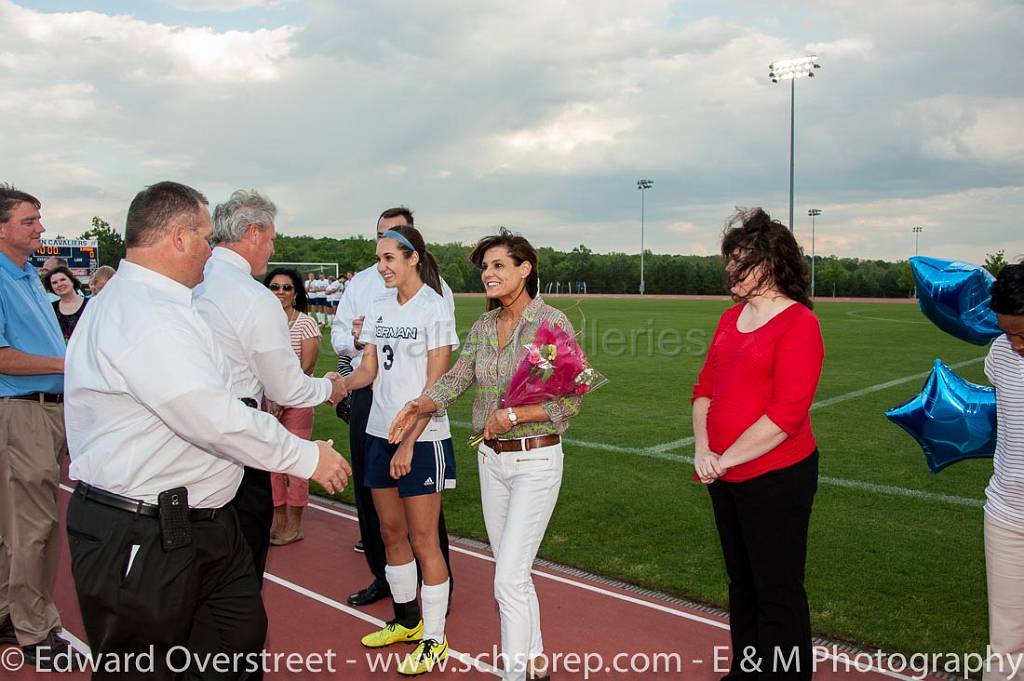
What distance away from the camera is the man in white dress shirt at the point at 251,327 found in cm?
335

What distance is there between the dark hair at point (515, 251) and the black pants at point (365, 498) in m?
1.31

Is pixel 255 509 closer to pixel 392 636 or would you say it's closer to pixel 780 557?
pixel 392 636

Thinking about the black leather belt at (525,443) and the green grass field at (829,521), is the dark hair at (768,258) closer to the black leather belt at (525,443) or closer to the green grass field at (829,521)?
the black leather belt at (525,443)

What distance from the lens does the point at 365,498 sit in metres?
4.98

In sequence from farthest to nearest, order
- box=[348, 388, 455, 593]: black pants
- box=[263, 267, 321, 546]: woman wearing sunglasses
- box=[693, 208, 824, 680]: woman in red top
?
1. box=[263, 267, 321, 546]: woman wearing sunglasses
2. box=[348, 388, 455, 593]: black pants
3. box=[693, 208, 824, 680]: woman in red top

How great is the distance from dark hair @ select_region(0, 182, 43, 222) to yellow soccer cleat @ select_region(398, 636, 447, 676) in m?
3.23

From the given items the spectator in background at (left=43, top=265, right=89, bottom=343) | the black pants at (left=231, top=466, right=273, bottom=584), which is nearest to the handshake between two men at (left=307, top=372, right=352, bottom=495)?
the black pants at (left=231, top=466, right=273, bottom=584)

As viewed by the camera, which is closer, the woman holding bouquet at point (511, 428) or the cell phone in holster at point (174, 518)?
the cell phone in holster at point (174, 518)

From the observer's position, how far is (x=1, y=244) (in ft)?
14.2

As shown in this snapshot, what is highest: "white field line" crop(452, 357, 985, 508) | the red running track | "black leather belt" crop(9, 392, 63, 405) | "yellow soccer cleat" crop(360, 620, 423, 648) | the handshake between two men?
"black leather belt" crop(9, 392, 63, 405)

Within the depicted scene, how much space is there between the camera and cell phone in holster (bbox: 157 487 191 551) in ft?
8.56

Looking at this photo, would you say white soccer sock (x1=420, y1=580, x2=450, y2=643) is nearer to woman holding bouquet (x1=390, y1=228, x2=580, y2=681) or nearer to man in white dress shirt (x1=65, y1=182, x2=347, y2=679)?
woman holding bouquet (x1=390, y1=228, x2=580, y2=681)

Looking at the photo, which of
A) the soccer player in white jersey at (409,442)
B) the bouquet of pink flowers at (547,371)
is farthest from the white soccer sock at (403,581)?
the bouquet of pink flowers at (547,371)

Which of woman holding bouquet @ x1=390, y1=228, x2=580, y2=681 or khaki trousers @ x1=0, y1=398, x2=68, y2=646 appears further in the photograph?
khaki trousers @ x1=0, y1=398, x2=68, y2=646
